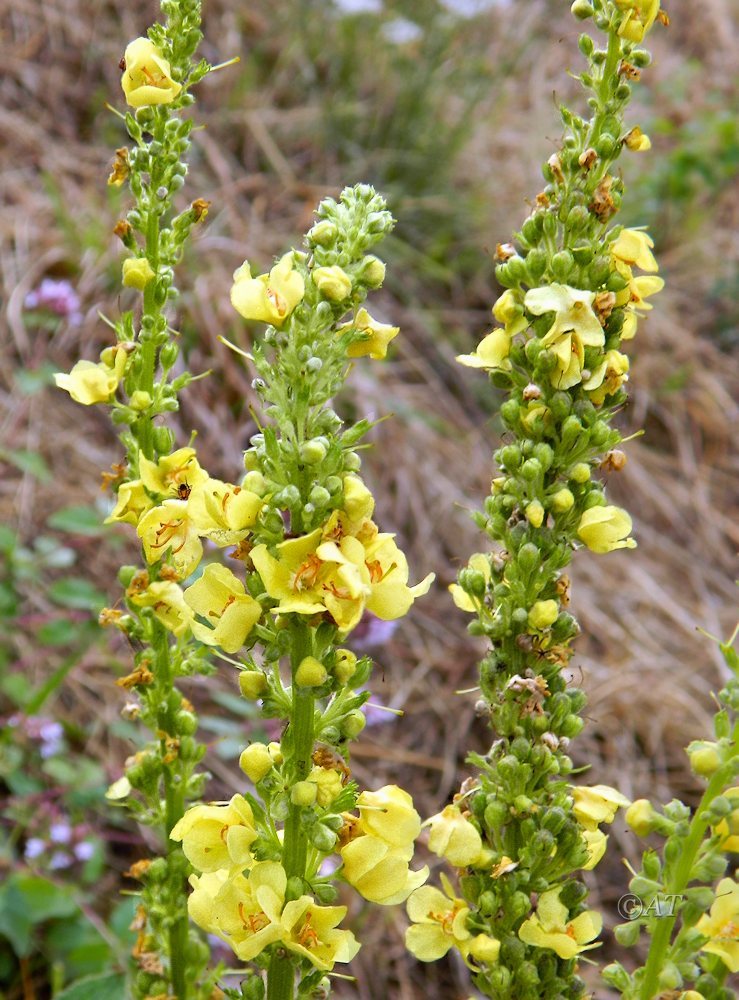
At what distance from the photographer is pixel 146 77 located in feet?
3.95

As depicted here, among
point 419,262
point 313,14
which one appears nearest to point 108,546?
point 419,262

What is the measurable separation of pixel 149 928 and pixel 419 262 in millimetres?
3562

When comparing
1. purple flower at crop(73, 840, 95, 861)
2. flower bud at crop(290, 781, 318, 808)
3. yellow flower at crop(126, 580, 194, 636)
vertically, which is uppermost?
flower bud at crop(290, 781, 318, 808)

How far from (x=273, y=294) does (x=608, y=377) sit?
1.28 feet

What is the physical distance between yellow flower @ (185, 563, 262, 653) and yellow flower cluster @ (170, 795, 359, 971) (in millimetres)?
156

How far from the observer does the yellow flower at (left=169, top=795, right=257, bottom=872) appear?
101cm

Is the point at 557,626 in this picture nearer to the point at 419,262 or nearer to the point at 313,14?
the point at 419,262

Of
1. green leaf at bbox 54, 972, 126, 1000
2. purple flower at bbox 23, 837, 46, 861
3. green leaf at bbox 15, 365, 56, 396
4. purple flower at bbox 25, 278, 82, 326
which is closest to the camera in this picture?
green leaf at bbox 54, 972, 126, 1000

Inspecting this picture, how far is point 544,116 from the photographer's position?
5.80 m

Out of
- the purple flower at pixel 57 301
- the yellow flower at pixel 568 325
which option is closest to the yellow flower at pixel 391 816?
the yellow flower at pixel 568 325

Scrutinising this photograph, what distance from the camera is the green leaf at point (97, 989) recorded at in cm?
143

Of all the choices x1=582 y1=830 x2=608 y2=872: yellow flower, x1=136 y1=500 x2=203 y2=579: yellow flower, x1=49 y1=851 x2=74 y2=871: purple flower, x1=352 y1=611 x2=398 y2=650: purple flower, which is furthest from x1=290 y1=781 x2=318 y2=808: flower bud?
x1=49 y1=851 x2=74 y2=871: purple flower

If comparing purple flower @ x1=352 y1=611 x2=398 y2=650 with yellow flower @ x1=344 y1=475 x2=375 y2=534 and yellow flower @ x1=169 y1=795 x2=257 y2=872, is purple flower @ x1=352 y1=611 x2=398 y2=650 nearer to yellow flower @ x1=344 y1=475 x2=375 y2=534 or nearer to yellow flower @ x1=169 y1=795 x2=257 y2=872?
yellow flower @ x1=169 y1=795 x2=257 y2=872

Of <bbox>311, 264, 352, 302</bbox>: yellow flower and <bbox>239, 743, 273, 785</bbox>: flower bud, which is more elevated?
<bbox>311, 264, 352, 302</bbox>: yellow flower
